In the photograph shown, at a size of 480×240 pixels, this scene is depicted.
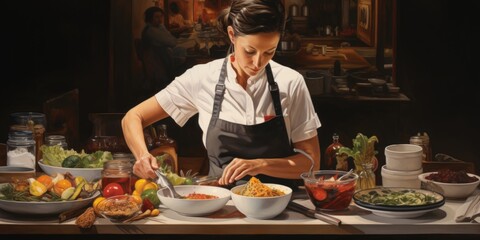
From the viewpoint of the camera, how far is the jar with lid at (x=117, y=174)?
126 inches

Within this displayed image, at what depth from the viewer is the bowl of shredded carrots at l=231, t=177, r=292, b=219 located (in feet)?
9.66

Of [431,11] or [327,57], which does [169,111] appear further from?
[431,11]

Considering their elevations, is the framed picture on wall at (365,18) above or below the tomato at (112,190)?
above

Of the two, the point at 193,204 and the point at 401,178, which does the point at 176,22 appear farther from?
the point at 193,204

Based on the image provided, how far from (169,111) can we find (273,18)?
2.70 ft

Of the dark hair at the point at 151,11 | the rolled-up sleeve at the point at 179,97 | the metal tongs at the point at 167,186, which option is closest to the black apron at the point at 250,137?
the rolled-up sleeve at the point at 179,97

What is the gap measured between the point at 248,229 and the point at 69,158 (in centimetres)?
113

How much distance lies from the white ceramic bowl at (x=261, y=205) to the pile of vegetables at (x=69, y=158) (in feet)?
3.13

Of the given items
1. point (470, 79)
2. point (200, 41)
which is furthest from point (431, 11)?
point (200, 41)

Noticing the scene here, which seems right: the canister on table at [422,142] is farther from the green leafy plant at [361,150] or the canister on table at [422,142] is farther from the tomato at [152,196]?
the tomato at [152,196]

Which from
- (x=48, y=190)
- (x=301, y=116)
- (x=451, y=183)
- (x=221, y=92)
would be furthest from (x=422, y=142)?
(x=48, y=190)

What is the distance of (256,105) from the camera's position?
3705 mm

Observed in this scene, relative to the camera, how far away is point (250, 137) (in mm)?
3721

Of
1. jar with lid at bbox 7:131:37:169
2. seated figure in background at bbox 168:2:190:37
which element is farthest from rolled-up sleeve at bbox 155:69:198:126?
seated figure in background at bbox 168:2:190:37
